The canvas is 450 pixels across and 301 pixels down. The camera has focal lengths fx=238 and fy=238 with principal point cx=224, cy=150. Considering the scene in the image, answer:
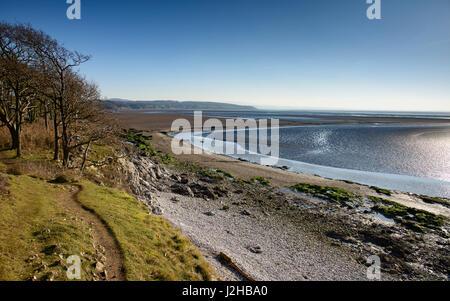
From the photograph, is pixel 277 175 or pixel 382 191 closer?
pixel 382 191

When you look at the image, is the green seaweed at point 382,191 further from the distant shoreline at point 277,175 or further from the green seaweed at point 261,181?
the green seaweed at point 261,181

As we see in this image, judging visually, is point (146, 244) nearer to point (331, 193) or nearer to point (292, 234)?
point (292, 234)

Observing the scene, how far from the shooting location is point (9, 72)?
713 inches

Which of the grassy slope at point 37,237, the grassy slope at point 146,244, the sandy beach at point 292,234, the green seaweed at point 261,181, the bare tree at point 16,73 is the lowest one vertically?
the sandy beach at point 292,234

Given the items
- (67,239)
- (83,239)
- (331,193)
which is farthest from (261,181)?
(67,239)

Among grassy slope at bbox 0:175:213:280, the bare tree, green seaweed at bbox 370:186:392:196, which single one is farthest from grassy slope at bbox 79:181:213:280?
green seaweed at bbox 370:186:392:196

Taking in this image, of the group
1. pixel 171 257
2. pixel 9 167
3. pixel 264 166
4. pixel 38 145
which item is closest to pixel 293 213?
pixel 171 257

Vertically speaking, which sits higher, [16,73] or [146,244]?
A: [16,73]

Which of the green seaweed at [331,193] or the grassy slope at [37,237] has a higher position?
the grassy slope at [37,237]

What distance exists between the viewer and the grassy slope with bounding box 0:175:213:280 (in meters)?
7.21

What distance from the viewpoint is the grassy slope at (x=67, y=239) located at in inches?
284

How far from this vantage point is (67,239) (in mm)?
8570

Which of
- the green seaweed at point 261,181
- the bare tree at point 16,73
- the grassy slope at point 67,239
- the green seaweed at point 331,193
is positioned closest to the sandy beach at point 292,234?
the green seaweed at point 331,193

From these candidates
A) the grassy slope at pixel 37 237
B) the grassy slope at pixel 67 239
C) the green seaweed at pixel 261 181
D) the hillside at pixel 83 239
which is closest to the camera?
the grassy slope at pixel 37 237
